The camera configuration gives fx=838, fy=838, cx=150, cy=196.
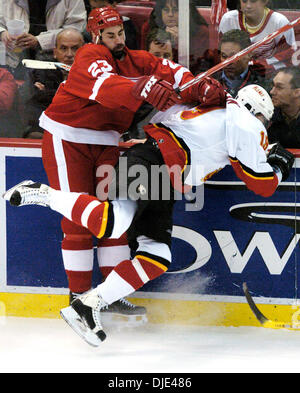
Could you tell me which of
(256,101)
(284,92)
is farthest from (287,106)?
(256,101)

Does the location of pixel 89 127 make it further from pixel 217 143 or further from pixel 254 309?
pixel 254 309

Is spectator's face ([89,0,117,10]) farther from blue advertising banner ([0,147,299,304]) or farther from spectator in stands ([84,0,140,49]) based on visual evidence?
blue advertising banner ([0,147,299,304])

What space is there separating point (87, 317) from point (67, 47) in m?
1.21

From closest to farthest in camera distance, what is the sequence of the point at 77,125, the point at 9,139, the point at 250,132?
the point at 250,132, the point at 77,125, the point at 9,139

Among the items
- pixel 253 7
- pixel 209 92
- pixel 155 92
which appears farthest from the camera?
pixel 253 7

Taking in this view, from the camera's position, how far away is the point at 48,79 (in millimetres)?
3688

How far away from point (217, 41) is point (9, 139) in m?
0.99

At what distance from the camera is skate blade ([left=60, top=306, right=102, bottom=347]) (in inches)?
128

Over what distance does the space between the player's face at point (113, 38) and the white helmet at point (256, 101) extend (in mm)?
526

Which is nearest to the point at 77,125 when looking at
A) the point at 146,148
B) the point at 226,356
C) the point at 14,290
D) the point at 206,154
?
the point at 146,148

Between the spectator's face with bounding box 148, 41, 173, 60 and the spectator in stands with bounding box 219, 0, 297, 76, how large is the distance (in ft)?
0.80

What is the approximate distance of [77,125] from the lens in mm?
3416

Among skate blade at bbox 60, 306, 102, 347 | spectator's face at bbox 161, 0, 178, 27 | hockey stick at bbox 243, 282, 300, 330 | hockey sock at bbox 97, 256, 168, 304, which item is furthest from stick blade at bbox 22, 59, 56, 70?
hockey stick at bbox 243, 282, 300, 330

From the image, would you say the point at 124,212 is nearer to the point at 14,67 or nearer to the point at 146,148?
the point at 146,148
